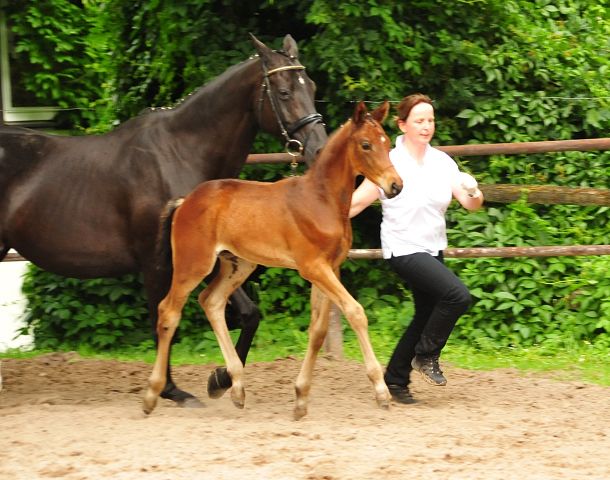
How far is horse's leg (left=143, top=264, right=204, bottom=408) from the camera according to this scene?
4641 mm

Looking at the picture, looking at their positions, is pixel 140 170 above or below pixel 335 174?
below

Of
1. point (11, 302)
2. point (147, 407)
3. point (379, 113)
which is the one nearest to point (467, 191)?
point (379, 113)

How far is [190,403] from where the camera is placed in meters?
4.68

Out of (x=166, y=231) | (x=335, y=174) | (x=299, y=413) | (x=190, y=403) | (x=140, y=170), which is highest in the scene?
(x=335, y=174)

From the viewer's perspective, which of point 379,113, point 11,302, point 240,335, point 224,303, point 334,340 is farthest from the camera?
point 11,302

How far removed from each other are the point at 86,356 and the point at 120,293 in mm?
623

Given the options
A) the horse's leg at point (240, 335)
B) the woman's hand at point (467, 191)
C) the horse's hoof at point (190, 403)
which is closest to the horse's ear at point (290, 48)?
the woman's hand at point (467, 191)

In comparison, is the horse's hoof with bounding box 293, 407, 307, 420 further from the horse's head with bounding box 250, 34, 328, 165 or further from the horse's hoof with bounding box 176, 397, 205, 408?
the horse's head with bounding box 250, 34, 328, 165

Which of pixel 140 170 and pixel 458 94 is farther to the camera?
pixel 458 94

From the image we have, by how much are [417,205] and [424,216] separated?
89 mm

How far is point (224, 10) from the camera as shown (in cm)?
715

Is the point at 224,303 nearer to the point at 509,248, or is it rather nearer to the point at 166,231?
the point at 166,231

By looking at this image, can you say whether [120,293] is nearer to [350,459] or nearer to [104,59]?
[104,59]

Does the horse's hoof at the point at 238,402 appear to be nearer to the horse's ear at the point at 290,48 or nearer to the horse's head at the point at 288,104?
the horse's head at the point at 288,104
